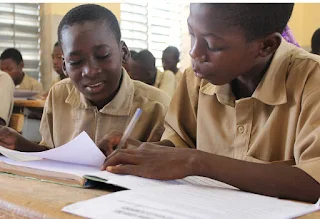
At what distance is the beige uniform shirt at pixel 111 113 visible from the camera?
1286 millimetres

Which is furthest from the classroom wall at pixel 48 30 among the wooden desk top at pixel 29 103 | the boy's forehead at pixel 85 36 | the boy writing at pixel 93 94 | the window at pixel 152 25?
the boy's forehead at pixel 85 36

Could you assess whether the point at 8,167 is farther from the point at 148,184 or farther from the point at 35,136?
the point at 35,136

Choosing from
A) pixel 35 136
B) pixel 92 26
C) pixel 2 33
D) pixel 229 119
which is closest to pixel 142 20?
pixel 2 33

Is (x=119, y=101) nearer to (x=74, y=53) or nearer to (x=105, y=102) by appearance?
(x=105, y=102)

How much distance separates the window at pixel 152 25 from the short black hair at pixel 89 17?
145 inches

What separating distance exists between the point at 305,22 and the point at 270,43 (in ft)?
16.7

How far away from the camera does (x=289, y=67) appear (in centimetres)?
86

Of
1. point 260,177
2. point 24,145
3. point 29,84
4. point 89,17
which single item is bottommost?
point 29,84

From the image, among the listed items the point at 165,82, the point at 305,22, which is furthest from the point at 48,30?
the point at 305,22

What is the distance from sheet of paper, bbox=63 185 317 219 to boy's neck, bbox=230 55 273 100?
1.10 ft

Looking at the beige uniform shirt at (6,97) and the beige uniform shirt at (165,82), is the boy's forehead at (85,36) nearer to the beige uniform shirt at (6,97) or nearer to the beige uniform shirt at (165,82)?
the beige uniform shirt at (6,97)

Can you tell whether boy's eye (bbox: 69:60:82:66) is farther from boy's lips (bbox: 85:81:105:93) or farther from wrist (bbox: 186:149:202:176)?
wrist (bbox: 186:149:202:176)

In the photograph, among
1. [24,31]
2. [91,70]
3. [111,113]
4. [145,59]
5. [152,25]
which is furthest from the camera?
[152,25]

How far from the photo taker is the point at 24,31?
4.39 m
